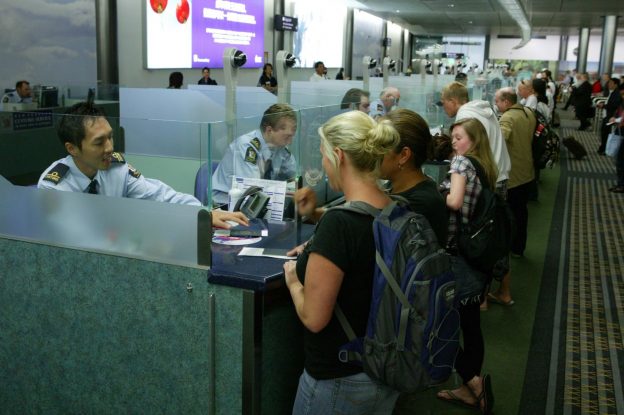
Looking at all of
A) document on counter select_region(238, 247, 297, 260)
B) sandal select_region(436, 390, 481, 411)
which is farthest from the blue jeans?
sandal select_region(436, 390, 481, 411)

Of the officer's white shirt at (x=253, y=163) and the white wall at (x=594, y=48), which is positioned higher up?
the white wall at (x=594, y=48)

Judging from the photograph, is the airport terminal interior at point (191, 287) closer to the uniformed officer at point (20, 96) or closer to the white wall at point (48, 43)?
the uniformed officer at point (20, 96)

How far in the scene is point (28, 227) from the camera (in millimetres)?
2168

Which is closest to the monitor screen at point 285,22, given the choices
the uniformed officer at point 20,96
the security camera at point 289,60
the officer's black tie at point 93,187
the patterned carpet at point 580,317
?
the uniformed officer at point 20,96

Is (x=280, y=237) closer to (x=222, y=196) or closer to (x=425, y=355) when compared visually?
(x=222, y=196)

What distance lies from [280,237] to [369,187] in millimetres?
696

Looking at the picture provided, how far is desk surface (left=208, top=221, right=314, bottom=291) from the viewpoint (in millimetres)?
1801

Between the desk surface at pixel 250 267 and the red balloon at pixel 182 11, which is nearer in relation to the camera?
the desk surface at pixel 250 267

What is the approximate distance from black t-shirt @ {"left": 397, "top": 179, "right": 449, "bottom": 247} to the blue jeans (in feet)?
1.98

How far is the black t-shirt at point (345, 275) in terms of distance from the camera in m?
1.51

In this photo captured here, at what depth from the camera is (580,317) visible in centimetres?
404

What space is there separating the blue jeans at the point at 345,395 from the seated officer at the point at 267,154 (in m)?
1.04

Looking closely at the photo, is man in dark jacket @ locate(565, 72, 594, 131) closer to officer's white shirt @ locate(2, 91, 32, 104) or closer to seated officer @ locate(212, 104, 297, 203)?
officer's white shirt @ locate(2, 91, 32, 104)

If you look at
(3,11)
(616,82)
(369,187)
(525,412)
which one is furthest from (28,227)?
(616,82)
